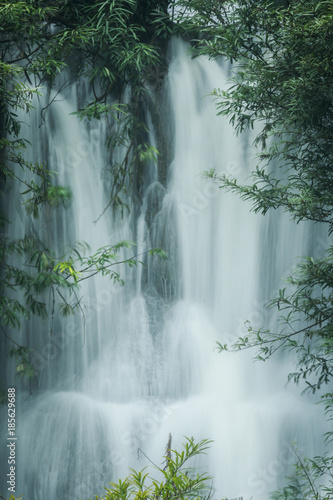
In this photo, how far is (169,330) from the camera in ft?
9.62

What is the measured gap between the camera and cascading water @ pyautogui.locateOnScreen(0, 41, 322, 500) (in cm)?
280

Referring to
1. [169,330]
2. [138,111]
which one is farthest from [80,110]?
[169,330]

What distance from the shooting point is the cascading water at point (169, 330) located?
2.80 meters

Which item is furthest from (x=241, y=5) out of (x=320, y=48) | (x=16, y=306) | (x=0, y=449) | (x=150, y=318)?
(x=0, y=449)

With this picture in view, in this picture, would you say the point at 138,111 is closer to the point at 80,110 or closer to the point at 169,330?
the point at 80,110

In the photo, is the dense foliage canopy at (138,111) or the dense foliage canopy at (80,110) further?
the dense foliage canopy at (80,110)

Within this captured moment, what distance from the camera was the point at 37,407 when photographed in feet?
9.44

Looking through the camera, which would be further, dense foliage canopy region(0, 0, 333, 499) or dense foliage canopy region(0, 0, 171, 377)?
dense foliage canopy region(0, 0, 171, 377)

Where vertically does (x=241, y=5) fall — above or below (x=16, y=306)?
above

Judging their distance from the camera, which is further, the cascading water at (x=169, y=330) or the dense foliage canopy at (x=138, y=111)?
the cascading water at (x=169, y=330)

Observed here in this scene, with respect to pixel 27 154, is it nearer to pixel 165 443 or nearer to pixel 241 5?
pixel 241 5

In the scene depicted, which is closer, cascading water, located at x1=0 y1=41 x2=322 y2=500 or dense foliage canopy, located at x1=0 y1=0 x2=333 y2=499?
dense foliage canopy, located at x1=0 y1=0 x2=333 y2=499

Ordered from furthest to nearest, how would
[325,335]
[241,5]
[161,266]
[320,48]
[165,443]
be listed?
[161,266] → [165,443] → [241,5] → [325,335] → [320,48]

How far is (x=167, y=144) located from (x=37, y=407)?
4.72ft
